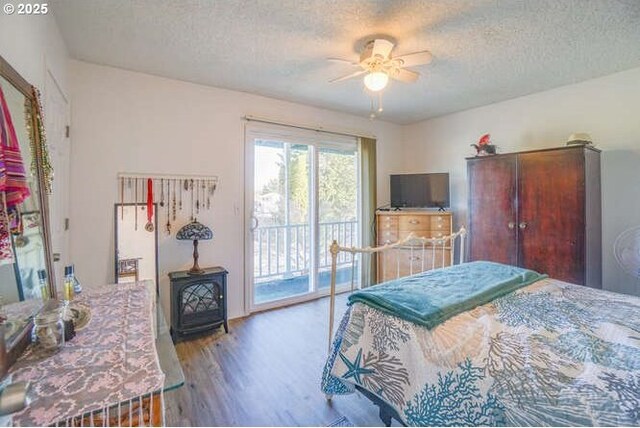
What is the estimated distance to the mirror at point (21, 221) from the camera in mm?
970

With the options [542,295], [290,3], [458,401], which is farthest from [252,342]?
[290,3]

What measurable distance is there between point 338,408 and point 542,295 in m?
1.43

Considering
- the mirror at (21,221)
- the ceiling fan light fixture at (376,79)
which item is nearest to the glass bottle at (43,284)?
the mirror at (21,221)

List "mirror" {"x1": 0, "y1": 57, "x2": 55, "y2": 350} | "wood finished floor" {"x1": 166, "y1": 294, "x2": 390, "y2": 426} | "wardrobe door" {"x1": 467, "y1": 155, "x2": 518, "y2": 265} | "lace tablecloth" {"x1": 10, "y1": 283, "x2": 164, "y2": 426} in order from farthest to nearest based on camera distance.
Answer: "wardrobe door" {"x1": 467, "y1": 155, "x2": 518, "y2": 265} → "wood finished floor" {"x1": 166, "y1": 294, "x2": 390, "y2": 426} → "mirror" {"x1": 0, "y1": 57, "x2": 55, "y2": 350} → "lace tablecloth" {"x1": 10, "y1": 283, "x2": 164, "y2": 426}

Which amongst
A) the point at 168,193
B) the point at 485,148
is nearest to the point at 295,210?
the point at 168,193

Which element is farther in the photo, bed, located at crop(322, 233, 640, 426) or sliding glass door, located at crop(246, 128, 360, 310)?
sliding glass door, located at crop(246, 128, 360, 310)

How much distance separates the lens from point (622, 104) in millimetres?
2771

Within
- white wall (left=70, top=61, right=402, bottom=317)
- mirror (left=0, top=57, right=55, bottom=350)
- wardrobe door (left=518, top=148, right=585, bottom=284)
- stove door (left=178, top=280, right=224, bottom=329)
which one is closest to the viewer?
mirror (left=0, top=57, right=55, bottom=350)

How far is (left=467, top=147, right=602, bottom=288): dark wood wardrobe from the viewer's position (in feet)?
8.68

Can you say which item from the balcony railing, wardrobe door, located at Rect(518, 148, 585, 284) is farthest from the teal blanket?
the balcony railing

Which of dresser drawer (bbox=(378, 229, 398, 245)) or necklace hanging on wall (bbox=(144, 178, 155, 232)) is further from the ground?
necklace hanging on wall (bbox=(144, 178, 155, 232))

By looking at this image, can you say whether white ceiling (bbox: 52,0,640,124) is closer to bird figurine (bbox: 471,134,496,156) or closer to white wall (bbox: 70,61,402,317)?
white wall (bbox: 70,61,402,317)

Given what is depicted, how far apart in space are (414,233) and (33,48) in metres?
3.68

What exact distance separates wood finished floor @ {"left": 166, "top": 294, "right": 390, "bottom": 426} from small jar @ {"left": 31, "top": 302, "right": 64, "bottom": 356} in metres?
1.06
